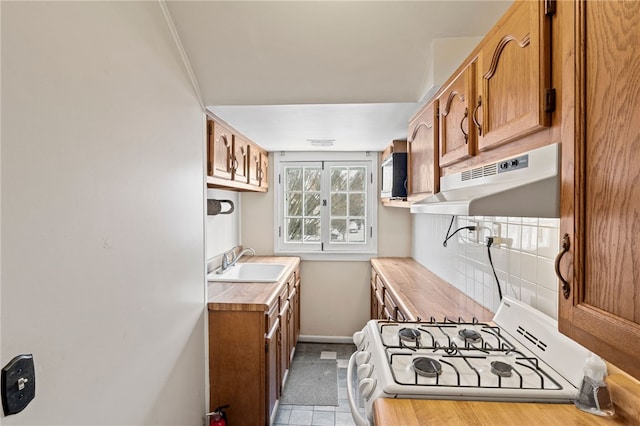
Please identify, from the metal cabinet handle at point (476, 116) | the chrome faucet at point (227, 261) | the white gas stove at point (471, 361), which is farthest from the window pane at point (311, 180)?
the metal cabinet handle at point (476, 116)

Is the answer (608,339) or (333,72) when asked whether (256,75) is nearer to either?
(333,72)

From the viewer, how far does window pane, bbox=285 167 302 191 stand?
12.1ft

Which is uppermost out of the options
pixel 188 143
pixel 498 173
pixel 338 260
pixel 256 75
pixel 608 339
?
pixel 256 75

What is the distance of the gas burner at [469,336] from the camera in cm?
128

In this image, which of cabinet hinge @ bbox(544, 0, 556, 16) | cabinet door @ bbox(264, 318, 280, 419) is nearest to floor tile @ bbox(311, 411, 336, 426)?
cabinet door @ bbox(264, 318, 280, 419)

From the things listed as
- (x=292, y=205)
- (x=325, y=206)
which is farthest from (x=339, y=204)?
(x=292, y=205)

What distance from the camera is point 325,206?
3.65m

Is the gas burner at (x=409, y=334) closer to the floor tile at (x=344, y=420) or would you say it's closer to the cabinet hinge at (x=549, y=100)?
the cabinet hinge at (x=549, y=100)

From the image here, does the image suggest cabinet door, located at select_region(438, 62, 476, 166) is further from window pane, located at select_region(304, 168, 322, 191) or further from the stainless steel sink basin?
window pane, located at select_region(304, 168, 322, 191)

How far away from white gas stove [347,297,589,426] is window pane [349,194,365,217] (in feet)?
7.41

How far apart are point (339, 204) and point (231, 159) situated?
5.26 ft

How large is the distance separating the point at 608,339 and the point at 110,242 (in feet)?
4.10

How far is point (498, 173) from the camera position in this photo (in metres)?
1.00

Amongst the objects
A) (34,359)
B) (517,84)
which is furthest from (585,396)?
(34,359)
